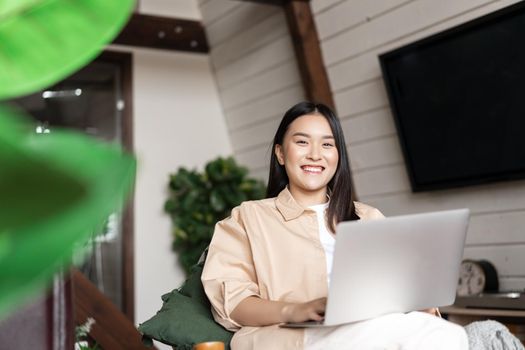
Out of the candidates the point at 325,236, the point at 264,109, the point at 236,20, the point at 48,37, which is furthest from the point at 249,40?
the point at 48,37

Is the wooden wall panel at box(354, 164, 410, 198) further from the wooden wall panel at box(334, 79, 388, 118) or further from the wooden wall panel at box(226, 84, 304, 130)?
the wooden wall panel at box(226, 84, 304, 130)

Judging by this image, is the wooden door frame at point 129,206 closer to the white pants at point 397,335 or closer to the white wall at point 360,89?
the white wall at point 360,89

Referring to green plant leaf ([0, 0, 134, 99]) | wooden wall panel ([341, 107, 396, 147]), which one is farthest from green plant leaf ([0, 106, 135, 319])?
wooden wall panel ([341, 107, 396, 147])

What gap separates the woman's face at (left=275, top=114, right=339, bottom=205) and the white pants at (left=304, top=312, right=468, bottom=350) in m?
0.59

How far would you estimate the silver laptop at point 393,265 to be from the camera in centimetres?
147

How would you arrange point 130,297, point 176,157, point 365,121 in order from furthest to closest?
1. point 176,157
2. point 130,297
3. point 365,121

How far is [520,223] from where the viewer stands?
128 inches

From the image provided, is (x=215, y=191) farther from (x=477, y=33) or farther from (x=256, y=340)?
(x=256, y=340)

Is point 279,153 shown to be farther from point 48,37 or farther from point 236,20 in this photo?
point 236,20

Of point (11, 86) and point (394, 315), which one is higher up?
point (11, 86)

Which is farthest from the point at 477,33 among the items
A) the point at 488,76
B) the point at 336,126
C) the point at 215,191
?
the point at 215,191

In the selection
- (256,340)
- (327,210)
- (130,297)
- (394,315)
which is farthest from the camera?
(130,297)

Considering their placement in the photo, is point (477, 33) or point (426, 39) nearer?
point (477, 33)

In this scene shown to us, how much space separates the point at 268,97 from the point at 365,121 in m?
1.06
